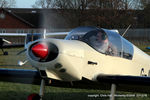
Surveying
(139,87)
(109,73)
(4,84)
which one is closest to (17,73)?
(109,73)

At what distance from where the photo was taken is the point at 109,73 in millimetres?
6094

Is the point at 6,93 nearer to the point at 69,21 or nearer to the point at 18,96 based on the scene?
the point at 18,96

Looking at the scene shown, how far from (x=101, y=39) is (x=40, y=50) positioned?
1.42m

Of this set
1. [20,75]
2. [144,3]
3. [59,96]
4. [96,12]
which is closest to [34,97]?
[20,75]

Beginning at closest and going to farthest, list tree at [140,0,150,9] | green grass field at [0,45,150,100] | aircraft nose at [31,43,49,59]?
1. aircraft nose at [31,43,49,59]
2. green grass field at [0,45,150,100]
3. tree at [140,0,150,9]

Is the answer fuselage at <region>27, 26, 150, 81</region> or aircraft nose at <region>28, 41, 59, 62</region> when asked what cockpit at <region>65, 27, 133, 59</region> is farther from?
aircraft nose at <region>28, 41, 59, 62</region>

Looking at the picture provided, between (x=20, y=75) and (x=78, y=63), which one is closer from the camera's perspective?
(x=78, y=63)

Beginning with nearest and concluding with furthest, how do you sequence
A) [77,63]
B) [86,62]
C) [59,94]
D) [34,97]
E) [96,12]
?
[77,63], [86,62], [34,97], [59,94], [96,12]

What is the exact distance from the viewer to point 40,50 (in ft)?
16.3

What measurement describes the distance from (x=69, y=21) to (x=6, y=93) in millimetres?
37144

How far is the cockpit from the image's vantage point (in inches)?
230

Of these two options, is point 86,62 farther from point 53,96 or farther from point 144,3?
point 144,3

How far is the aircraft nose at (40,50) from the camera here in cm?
498

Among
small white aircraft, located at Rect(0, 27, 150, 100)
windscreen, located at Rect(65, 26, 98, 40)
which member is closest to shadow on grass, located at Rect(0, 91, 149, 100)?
small white aircraft, located at Rect(0, 27, 150, 100)
